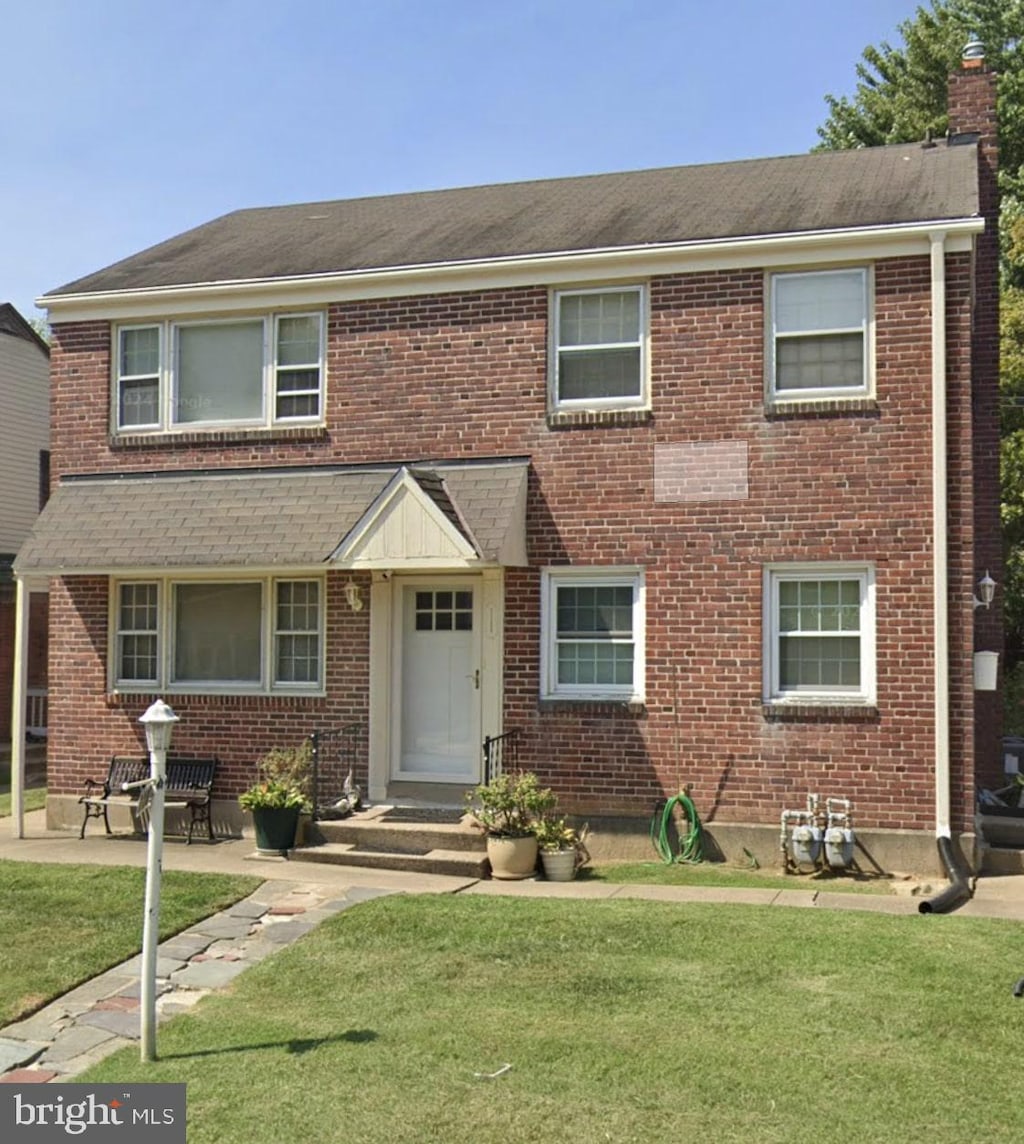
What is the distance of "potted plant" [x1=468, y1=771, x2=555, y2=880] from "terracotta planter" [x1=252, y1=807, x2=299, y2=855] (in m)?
1.94

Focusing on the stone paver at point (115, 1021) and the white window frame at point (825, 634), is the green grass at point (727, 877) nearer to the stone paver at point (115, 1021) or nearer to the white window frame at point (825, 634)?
the white window frame at point (825, 634)

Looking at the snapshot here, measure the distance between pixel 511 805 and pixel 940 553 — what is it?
14.8 ft

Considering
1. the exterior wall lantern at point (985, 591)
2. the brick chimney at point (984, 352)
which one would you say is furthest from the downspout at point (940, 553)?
the brick chimney at point (984, 352)

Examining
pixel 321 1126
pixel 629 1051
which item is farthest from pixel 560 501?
pixel 321 1126

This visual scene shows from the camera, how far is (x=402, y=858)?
12375mm

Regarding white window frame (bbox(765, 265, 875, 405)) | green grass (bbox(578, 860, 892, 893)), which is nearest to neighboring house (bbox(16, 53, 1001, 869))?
white window frame (bbox(765, 265, 875, 405))

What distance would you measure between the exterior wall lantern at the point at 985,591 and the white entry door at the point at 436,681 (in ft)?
17.5

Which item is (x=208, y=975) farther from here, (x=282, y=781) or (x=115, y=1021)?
(x=282, y=781)

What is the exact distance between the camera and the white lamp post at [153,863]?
6.86m

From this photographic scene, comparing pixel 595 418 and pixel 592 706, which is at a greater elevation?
pixel 595 418

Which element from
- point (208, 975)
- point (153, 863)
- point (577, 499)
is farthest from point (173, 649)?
point (153, 863)

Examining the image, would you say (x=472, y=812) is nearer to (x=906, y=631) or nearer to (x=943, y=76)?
(x=906, y=631)

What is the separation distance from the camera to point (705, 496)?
12891 mm

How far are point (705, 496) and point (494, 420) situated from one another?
7.65ft
